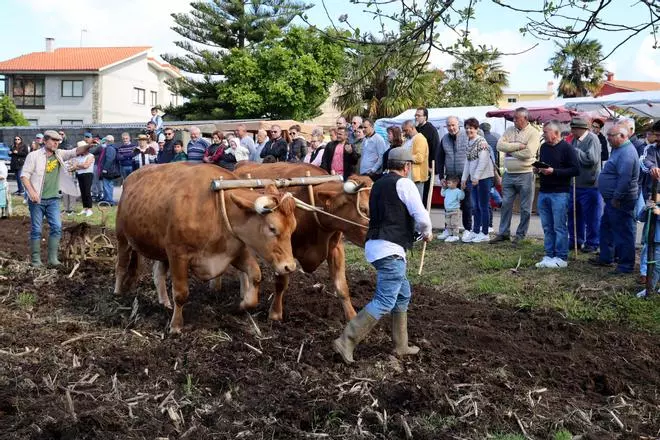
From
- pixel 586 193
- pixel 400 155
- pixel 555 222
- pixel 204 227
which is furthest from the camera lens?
pixel 586 193

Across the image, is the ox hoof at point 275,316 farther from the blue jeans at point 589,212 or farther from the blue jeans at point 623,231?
the blue jeans at point 589,212

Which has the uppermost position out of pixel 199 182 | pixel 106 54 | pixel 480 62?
pixel 106 54

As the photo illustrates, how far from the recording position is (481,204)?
12.6 m

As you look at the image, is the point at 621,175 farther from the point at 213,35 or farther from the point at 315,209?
the point at 213,35

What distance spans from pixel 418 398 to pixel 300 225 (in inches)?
114

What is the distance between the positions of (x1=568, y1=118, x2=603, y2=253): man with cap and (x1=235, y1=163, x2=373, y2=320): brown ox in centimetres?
451

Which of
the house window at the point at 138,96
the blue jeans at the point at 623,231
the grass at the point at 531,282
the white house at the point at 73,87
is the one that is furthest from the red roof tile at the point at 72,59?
the blue jeans at the point at 623,231

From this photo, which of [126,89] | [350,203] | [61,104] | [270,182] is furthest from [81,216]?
[126,89]

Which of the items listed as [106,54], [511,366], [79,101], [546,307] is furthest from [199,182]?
[106,54]

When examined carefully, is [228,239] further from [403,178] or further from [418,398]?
[418,398]

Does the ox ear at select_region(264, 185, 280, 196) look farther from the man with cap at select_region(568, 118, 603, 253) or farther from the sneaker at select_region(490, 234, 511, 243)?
the sneaker at select_region(490, 234, 511, 243)

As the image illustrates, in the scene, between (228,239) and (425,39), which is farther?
(228,239)

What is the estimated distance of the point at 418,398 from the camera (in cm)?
540

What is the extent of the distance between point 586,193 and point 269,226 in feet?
20.3
